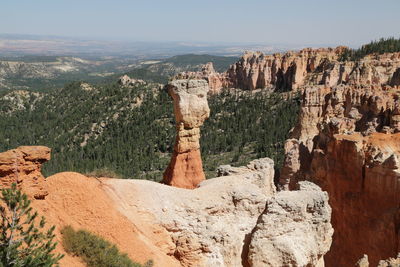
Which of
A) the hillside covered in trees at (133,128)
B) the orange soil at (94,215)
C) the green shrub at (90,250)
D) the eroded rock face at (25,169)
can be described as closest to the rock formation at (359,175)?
the orange soil at (94,215)

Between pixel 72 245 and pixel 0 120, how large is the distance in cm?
9210

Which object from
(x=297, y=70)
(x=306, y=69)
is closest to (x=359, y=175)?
(x=297, y=70)

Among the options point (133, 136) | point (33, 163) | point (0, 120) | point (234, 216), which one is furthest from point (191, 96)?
point (0, 120)

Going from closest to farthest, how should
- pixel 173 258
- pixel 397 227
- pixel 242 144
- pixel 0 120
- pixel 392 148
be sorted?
pixel 173 258 → pixel 397 227 → pixel 392 148 → pixel 242 144 → pixel 0 120

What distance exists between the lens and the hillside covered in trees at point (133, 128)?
186 feet

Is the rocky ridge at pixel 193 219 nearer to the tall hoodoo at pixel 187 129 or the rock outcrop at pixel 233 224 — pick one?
the rock outcrop at pixel 233 224

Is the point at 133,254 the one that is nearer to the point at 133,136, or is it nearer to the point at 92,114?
the point at 133,136

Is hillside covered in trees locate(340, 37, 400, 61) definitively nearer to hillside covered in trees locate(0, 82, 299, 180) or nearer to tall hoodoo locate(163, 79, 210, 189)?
hillside covered in trees locate(0, 82, 299, 180)

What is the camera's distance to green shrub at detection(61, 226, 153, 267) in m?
9.89

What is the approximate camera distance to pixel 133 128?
72.6 metres

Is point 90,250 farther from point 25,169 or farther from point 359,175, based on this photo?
point 359,175

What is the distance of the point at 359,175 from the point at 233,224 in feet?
41.0

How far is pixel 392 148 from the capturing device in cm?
2281

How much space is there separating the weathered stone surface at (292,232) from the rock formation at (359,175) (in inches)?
348
